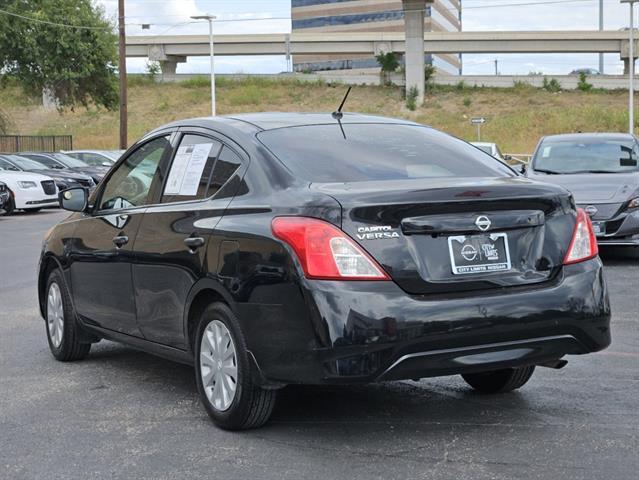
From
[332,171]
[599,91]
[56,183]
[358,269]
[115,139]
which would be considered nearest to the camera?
[358,269]

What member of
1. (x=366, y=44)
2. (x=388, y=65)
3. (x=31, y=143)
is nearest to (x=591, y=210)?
(x=31, y=143)

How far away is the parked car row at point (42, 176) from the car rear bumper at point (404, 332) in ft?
49.8

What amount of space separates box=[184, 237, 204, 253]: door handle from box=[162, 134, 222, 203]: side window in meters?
0.27

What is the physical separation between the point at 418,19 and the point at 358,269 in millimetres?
70432

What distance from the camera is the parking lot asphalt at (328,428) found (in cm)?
471

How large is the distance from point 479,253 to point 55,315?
3.74 m

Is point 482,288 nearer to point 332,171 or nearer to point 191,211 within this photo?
point 332,171

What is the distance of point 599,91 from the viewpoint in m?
83.9

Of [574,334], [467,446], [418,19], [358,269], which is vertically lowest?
[467,446]

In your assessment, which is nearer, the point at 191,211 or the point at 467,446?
the point at 467,446

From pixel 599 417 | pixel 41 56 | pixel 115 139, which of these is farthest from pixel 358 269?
pixel 115 139

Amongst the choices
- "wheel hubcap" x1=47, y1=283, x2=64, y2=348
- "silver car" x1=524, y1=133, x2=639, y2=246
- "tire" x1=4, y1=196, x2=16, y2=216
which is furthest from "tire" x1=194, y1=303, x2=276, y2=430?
"tire" x1=4, y1=196, x2=16, y2=216

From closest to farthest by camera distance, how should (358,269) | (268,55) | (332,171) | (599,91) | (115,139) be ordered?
(358,269) → (332,171) → (115,139) → (599,91) → (268,55)

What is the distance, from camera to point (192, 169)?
5.95 m
